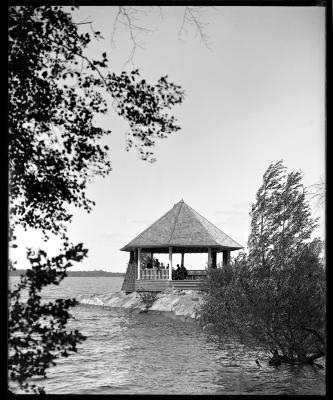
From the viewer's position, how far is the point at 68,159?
6.18 m

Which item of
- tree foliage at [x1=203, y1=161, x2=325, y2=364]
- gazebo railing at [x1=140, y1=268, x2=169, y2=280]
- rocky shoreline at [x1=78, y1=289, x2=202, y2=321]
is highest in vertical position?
tree foliage at [x1=203, y1=161, x2=325, y2=364]

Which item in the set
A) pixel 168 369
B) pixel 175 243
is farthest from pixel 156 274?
pixel 168 369

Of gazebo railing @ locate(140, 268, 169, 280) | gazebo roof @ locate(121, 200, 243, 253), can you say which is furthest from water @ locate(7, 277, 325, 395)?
gazebo roof @ locate(121, 200, 243, 253)

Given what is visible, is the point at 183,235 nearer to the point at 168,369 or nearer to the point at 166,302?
the point at 166,302

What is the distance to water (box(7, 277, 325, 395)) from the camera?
12.1m

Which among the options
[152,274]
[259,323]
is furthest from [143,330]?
[259,323]

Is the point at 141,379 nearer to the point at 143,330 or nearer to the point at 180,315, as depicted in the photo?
the point at 143,330

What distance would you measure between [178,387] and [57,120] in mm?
8322

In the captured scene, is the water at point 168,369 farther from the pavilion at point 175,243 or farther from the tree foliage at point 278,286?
the pavilion at point 175,243

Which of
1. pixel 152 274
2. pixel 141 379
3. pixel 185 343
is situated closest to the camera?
pixel 141 379

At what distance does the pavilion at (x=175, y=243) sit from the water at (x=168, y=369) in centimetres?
867

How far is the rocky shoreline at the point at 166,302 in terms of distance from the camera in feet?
86.2

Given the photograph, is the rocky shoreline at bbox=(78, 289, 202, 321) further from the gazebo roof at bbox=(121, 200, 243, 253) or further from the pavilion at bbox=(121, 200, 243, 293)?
the gazebo roof at bbox=(121, 200, 243, 253)

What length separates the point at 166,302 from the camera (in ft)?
94.9
